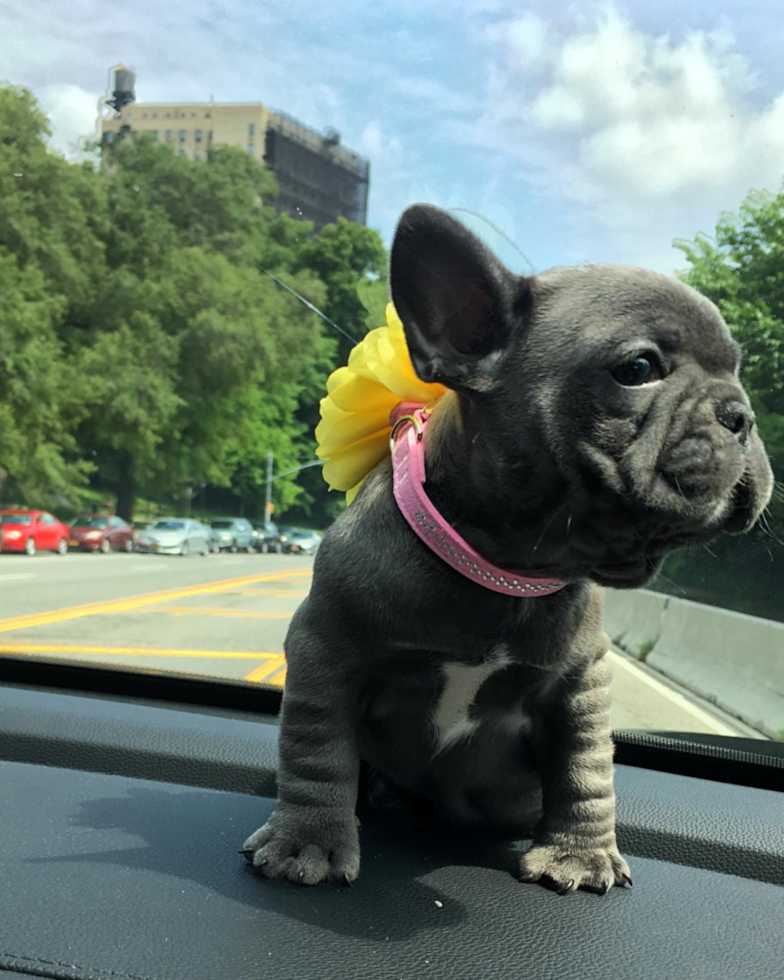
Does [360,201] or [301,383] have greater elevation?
[360,201]

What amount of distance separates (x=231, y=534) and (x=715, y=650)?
3028 millimetres

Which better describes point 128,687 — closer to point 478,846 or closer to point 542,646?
point 478,846

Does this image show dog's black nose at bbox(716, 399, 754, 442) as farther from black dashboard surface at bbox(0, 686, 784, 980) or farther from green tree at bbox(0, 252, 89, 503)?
green tree at bbox(0, 252, 89, 503)

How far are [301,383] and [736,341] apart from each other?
1509 millimetres

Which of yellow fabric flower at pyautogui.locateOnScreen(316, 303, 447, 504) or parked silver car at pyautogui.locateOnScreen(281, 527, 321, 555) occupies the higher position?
yellow fabric flower at pyautogui.locateOnScreen(316, 303, 447, 504)

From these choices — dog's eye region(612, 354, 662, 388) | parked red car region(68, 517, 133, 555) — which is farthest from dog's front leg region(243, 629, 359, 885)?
parked red car region(68, 517, 133, 555)

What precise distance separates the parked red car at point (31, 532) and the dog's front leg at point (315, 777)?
21.0 ft

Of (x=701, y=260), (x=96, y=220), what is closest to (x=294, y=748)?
(x=701, y=260)

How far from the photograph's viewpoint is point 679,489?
1.66 m

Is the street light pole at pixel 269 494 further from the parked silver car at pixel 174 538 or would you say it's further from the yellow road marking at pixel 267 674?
the parked silver car at pixel 174 538

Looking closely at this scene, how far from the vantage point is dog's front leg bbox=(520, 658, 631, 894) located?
211 cm

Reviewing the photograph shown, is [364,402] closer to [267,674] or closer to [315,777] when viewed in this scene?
[315,777]

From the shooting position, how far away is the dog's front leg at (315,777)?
2.02m

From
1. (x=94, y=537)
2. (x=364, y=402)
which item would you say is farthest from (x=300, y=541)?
(x=94, y=537)
